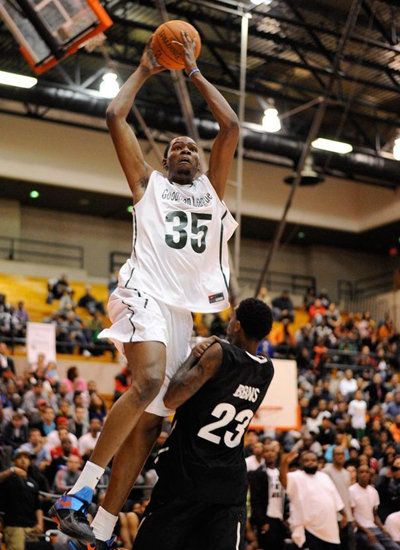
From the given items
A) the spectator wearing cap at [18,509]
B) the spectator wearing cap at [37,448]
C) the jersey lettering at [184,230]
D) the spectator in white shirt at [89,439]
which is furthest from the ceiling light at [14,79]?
the jersey lettering at [184,230]

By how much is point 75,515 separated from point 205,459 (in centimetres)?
80

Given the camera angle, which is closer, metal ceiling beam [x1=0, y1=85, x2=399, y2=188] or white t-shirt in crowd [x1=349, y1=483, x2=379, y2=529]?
white t-shirt in crowd [x1=349, y1=483, x2=379, y2=529]

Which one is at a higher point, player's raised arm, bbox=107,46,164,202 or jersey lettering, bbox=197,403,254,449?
player's raised arm, bbox=107,46,164,202

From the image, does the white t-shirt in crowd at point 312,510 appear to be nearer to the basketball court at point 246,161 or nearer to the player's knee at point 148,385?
the basketball court at point 246,161

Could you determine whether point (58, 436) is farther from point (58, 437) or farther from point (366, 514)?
point (366, 514)

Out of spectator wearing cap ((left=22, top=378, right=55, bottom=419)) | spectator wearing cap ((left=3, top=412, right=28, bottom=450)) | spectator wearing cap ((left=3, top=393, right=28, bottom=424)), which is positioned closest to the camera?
spectator wearing cap ((left=3, top=412, right=28, bottom=450))

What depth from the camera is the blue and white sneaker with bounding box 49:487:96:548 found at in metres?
4.44

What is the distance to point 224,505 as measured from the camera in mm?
5055

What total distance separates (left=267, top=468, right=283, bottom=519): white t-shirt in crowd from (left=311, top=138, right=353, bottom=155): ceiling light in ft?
44.5

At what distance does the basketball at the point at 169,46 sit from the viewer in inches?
213

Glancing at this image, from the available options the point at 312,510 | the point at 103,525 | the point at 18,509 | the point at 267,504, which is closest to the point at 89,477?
the point at 103,525

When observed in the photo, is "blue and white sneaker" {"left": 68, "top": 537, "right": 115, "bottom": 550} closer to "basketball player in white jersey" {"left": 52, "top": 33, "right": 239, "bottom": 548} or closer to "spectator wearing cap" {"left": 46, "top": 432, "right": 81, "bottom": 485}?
"basketball player in white jersey" {"left": 52, "top": 33, "right": 239, "bottom": 548}

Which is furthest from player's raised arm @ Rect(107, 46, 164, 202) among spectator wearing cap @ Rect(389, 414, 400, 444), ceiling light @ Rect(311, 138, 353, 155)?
ceiling light @ Rect(311, 138, 353, 155)

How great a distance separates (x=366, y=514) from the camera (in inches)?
508
